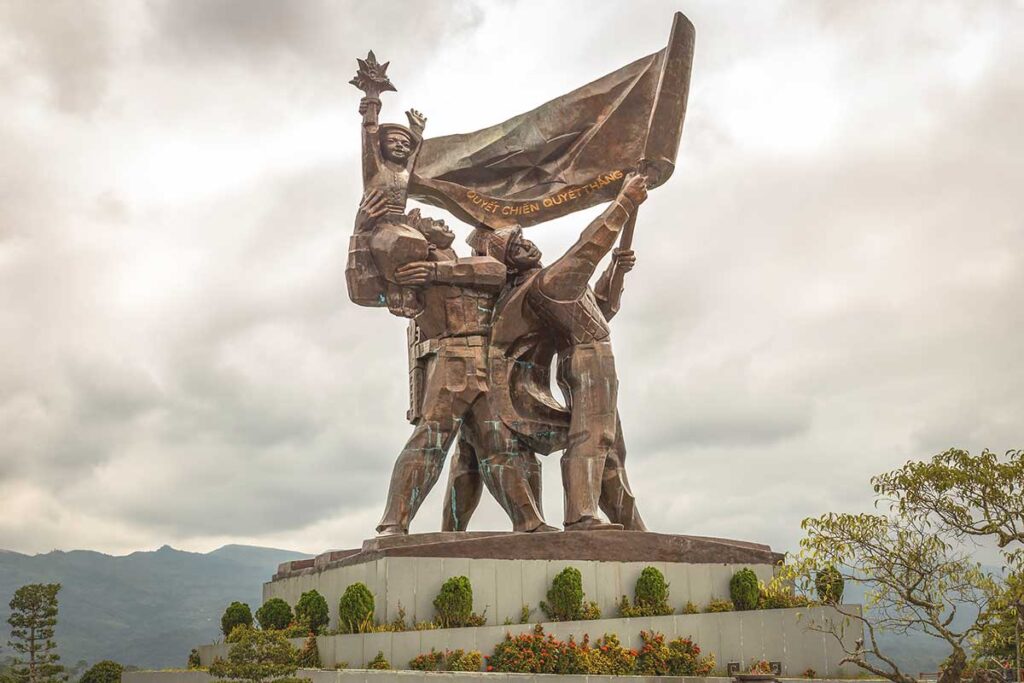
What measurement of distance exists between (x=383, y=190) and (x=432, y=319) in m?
2.15

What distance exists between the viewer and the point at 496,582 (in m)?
15.1

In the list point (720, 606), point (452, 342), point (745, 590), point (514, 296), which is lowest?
point (720, 606)

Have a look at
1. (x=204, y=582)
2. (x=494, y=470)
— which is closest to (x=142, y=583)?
(x=204, y=582)

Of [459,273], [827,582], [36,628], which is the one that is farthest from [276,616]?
[36,628]

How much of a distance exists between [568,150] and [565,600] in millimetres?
7859

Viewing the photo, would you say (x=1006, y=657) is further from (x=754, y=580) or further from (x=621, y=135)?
(x=621, y=135)

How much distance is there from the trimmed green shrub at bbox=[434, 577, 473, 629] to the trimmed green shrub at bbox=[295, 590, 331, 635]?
6.02 feet

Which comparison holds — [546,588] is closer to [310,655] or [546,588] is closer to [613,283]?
[310,655]

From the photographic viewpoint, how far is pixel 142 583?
433 ft

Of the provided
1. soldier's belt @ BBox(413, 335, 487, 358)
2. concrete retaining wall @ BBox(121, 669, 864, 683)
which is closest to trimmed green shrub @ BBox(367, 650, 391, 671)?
concrete retaining wall @ BBox(121, 669, 864, 683)

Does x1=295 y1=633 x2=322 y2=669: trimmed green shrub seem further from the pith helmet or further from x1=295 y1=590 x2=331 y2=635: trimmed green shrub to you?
the pith helmet

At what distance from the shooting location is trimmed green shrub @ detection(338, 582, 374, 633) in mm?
14328

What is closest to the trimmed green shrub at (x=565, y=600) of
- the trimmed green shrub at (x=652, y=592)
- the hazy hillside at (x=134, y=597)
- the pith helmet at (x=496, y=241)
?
the trimmed green shrub at (x=652, y=592)

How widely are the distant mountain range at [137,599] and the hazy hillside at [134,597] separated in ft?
0.33
